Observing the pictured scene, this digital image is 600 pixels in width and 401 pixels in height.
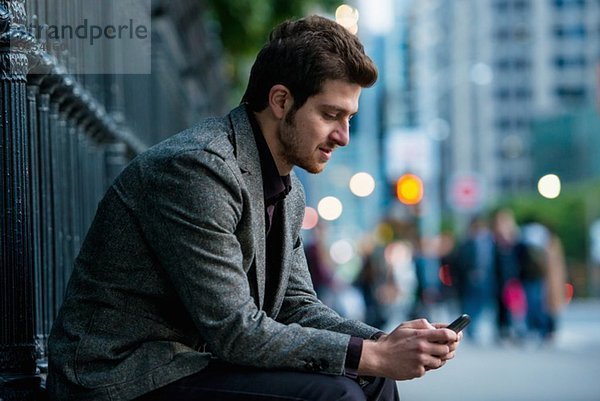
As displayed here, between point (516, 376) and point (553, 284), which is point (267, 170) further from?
point (553, 284)

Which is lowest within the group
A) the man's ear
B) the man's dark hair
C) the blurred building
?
the man's ear

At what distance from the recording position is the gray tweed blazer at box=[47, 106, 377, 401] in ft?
10.6

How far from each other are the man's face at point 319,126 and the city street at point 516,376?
772 cm

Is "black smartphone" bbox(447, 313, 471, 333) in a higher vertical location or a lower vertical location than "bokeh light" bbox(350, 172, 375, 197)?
lower

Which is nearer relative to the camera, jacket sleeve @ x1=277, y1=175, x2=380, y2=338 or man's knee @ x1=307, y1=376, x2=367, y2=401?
man's knee @ x1=307, y1=376, x2=367, y2=401

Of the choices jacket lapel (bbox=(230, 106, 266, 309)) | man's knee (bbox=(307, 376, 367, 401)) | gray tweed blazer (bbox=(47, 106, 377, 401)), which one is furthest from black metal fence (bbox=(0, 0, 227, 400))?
man's knee (bbox=(307, 376, 367, 401))

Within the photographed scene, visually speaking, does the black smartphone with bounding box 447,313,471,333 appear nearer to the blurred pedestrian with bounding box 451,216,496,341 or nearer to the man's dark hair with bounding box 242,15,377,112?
the man's dark hair with bounding box 242,15,377,112

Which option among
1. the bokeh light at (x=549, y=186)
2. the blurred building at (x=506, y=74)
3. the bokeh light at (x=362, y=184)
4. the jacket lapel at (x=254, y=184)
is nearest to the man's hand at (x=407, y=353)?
the jacket lapel at (x=254, y=184)

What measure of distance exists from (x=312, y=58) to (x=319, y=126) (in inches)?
7.9

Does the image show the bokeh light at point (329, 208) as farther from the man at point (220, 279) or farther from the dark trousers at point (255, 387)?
Answer: the dark trousers at point (255, 387)

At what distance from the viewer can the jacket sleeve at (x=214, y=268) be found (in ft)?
10.6

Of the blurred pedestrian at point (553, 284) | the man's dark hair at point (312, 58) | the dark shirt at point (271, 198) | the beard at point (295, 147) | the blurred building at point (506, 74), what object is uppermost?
the blurred building at point (506, 74)

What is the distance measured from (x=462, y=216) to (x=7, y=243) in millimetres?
70278

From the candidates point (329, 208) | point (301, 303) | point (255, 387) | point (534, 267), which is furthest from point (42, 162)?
point (329, 208)
